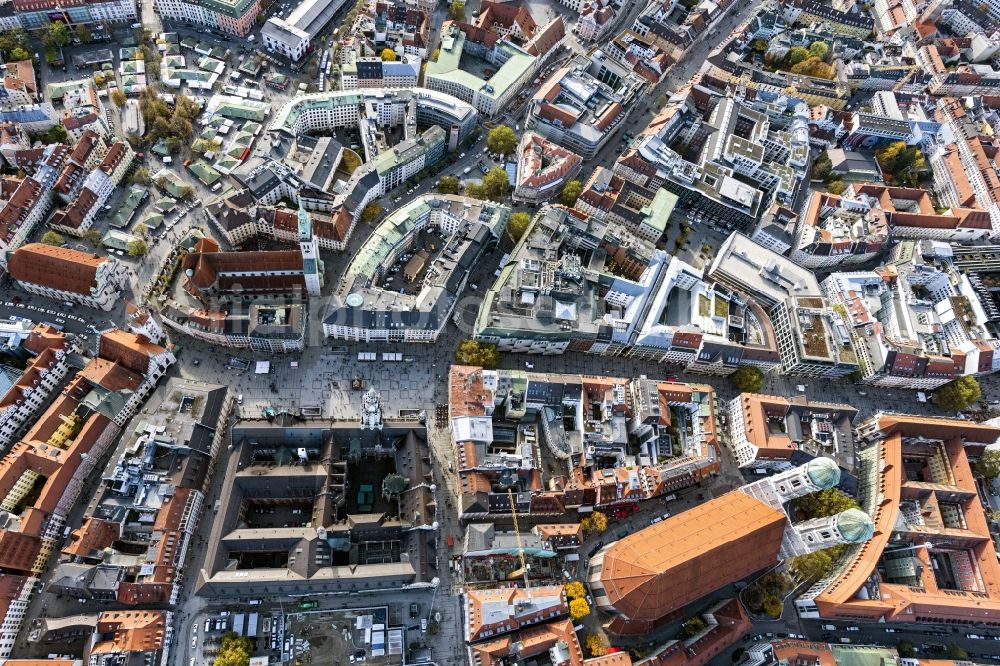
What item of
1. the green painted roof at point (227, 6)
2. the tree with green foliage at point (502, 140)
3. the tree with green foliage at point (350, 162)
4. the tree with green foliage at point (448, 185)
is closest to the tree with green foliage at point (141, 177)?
the tree with green foliage at point (350, 162)

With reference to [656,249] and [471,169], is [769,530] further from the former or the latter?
[471,169]

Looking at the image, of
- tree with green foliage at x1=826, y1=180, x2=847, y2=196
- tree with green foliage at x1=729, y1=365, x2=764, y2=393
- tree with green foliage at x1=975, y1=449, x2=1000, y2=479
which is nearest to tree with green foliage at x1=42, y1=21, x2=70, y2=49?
tree with green foliage at x1=729, y1=365, x2=764, y2=393

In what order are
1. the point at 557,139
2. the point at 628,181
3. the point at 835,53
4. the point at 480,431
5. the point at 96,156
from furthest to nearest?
the point at 835,53
the point at 557,139
the point at 628,181
the point at 96,156
the point at 480,431

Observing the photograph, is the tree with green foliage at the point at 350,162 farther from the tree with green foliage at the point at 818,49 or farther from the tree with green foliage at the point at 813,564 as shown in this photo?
the tree with green foliage at the point at 818,49

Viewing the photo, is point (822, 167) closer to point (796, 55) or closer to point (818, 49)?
point (796, 55)

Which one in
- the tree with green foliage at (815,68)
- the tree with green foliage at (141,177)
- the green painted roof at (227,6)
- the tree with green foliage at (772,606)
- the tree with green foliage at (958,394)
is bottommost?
the tree with green foliage at (772,606)

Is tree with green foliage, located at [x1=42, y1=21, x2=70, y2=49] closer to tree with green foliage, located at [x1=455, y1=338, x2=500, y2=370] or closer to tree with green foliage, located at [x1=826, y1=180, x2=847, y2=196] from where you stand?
tree with green foliage, located at [x1=455, y1=338, x2=500, y2=370]

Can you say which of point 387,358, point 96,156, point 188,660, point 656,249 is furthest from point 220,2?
point 188,660
